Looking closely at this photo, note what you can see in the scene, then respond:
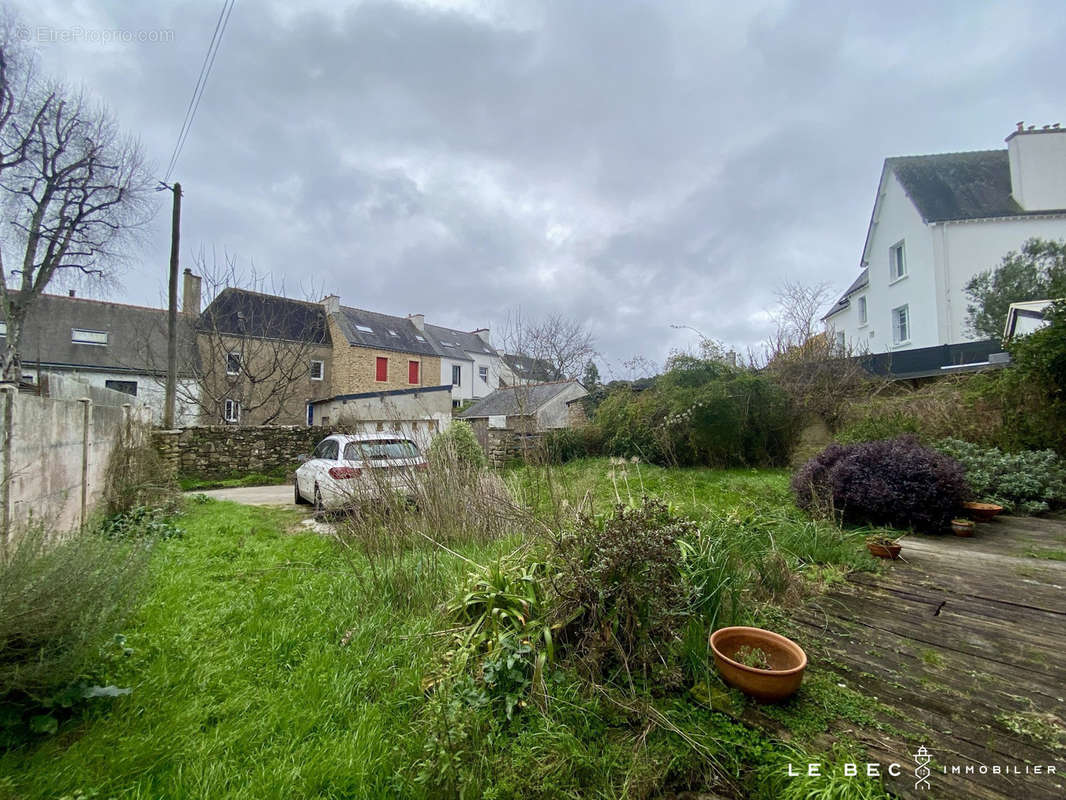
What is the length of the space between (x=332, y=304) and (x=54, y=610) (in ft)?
77.2

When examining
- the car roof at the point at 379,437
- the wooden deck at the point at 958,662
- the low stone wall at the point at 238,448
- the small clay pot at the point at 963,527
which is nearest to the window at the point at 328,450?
the car roof at the point at 379,437

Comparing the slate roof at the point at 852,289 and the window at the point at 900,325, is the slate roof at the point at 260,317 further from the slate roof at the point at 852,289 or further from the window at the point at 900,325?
the slate roof at the point at 852,289

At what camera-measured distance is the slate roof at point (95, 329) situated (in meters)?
17.2

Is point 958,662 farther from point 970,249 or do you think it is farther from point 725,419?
point 970,249

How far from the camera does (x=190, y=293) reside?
16.2 meters

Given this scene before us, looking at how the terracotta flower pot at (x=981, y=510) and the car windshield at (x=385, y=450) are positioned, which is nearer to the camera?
the car windshield at (x=385, y=450)

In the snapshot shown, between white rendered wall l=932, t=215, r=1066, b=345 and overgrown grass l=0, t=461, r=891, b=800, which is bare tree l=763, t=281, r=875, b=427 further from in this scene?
overgrown grass l=0, t=461, r=891, b=800

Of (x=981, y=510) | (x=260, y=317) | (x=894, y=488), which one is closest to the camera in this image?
(x=894, y=488)

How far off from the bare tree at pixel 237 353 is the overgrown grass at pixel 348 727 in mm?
14424

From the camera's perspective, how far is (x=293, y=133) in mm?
6906

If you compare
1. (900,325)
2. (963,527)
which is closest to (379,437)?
(963,527)

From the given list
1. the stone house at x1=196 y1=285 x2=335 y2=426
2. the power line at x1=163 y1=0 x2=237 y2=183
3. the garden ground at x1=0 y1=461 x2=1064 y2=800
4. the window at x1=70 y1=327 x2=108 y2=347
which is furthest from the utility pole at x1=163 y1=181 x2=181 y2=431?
the window at x1=70 y1=327 x2=108 y2=347

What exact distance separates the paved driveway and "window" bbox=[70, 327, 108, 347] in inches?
577

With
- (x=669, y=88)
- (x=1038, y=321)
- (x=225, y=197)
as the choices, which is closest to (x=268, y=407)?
(x=225, y=197)
